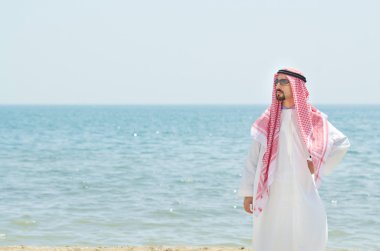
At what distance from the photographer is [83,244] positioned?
310 inches

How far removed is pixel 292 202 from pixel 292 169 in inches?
7.2

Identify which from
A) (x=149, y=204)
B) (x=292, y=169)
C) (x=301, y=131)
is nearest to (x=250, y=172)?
(x=292, y=169)

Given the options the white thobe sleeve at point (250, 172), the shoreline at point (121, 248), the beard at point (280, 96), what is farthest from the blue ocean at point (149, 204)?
the beard at point (280, 96)

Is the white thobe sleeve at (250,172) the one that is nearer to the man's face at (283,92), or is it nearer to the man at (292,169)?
the man at (292,169)

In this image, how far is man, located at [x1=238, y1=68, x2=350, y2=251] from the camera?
14.1 ft

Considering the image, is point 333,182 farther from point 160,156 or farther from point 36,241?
point 160,156

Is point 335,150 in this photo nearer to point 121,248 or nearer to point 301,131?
point 301,131

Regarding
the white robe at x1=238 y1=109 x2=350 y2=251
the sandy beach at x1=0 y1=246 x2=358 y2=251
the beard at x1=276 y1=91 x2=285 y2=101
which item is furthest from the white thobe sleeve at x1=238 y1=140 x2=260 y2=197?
the sandy beach at x1=0 y1=246 x2=358 y2=251

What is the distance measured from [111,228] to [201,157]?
12.8 meters

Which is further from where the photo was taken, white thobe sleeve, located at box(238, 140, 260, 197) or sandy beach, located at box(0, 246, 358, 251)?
sandy beach, located at box(0, 246, 358, 251)

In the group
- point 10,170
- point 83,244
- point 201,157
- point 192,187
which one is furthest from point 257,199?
point 201,157

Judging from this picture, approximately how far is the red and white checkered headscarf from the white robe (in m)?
0.04

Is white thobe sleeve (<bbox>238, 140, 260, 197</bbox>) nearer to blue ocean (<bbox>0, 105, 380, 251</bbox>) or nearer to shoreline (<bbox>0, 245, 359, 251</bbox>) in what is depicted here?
shoreline (<bbox>0, 245, 359, 251</bbox>)

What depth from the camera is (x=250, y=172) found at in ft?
14.5
